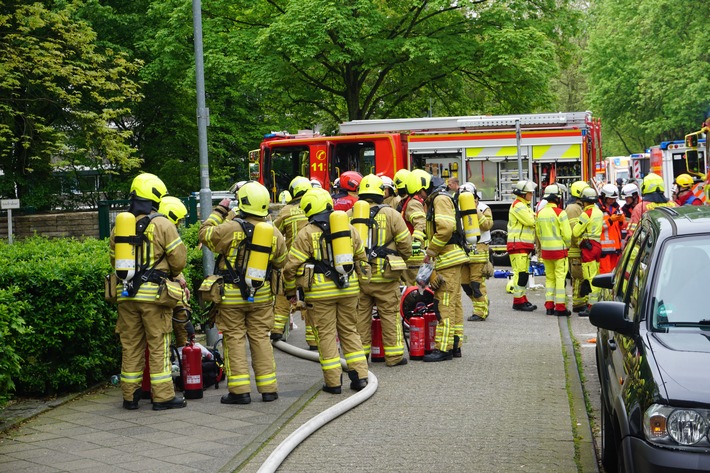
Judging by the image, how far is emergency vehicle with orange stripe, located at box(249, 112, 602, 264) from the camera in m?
20.2

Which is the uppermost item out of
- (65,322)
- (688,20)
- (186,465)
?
(688,20)

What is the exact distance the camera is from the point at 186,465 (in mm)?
6543

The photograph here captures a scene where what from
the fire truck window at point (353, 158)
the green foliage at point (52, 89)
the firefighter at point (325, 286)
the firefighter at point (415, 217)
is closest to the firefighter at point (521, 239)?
the firefighter at point (415, 217)

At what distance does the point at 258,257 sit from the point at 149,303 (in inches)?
38.3

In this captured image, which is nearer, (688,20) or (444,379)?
(444,379)

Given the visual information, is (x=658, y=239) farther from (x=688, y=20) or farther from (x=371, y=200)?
(x=688, y=20)

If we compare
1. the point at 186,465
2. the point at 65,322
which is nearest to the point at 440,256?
the point at 65,322

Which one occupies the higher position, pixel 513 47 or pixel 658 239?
pixel 513 47

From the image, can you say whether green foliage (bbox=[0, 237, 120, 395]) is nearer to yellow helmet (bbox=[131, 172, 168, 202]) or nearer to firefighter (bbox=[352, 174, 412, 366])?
yellow helmet (bbox=[131, 172, 168, 202])

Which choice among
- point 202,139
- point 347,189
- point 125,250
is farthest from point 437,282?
point 125,250

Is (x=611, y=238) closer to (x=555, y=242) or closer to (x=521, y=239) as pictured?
(x=555, y=242)

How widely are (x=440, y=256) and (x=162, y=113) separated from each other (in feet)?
66.2

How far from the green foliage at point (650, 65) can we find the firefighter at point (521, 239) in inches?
1194

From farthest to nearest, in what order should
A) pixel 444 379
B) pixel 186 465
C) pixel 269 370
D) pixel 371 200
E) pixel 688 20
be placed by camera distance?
pixel 688 20 < pixel 371 200 < pixel 444 379 < pixel 269 370 < pixel 186 465
